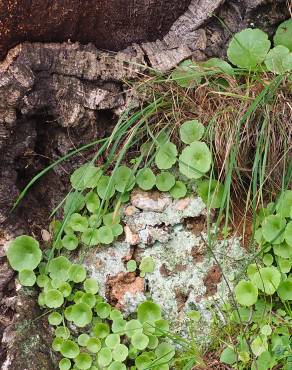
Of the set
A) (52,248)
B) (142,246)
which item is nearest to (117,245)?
(142,246)

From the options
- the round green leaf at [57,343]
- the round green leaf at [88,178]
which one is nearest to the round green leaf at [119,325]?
the round green leaf at [57,343]

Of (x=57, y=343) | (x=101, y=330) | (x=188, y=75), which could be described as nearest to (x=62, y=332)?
(x=57, y=343)

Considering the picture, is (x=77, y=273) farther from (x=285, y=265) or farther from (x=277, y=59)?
(x=277, y=59)

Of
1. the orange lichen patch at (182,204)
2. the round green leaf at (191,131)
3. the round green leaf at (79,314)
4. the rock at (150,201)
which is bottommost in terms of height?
the round green leaf at (79,314)

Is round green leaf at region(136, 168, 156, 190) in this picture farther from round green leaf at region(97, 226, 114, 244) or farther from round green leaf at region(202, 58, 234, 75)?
round green leaf at region(202, 58, 234, 75)

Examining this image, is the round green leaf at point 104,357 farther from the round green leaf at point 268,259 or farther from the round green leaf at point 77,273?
the round green leaf at point 268,259

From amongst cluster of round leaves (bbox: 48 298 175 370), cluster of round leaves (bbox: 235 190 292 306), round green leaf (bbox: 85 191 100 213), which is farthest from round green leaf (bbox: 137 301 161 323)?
round green leaf (bbox: 85 191 100 213)

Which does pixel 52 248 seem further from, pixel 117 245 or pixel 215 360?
pixel 215 360
